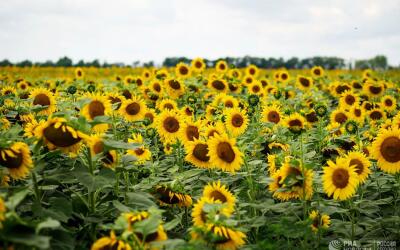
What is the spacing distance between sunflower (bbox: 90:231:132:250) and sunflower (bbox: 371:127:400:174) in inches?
93.4

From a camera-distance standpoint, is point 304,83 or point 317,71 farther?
point 317,71

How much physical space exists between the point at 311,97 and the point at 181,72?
2606 millimetres

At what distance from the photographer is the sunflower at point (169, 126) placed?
4.54 m

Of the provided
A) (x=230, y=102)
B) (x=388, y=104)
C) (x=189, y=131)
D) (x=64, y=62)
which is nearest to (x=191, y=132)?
(x=189, y=131)

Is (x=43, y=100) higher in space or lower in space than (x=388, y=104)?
Result: higher

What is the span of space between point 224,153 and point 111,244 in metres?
1.46

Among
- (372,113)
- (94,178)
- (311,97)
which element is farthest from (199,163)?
(311,97)

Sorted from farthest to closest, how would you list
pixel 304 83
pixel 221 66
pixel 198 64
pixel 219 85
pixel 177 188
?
pixel 221 66 < pixel 198 64 < pixel 304 83 < pixel 219 85 < pixel 177 188

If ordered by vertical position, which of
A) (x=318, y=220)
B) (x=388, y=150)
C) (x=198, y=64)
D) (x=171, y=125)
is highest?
(x=198, y=64)

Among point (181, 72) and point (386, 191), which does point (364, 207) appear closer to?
point (386, 191)

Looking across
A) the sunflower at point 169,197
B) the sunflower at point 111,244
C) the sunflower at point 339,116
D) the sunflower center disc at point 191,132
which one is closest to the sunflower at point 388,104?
the sunflower at point 339,116

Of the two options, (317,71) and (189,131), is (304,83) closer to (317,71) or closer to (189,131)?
(317,71)

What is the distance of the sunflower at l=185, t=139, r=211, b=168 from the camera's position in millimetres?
3939

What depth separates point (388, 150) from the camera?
12.5 feet
